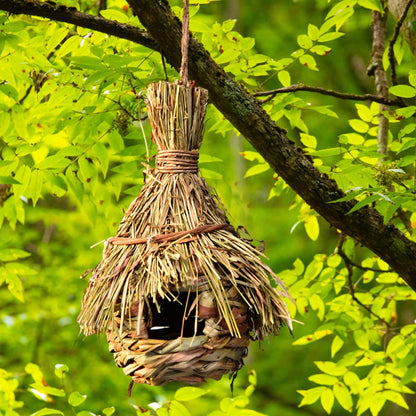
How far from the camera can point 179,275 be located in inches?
55.1

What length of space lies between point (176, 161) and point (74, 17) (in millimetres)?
785

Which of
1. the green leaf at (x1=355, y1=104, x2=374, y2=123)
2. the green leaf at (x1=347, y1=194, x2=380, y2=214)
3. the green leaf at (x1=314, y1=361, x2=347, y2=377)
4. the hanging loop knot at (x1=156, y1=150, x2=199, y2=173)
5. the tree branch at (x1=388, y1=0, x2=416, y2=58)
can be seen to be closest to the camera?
the hanging loop knot at (x1=156, y1=150, x2=199, y2=173)

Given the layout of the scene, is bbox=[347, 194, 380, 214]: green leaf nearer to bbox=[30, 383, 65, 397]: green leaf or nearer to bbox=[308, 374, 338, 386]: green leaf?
bbox=[308, 374, 338, 386]: green leaf

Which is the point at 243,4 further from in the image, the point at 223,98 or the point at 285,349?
the point at 223,98

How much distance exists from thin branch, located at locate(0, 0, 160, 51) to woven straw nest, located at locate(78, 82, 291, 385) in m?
0.59

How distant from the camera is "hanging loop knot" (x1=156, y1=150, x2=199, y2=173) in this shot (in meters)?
1.51

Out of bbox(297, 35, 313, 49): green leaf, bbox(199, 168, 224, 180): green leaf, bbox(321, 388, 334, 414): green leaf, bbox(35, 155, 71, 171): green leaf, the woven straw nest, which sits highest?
bbox(297, 35, 313, 49): green leaf

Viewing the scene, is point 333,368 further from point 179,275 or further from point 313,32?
point 179,275

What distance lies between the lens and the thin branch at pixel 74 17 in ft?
6.52

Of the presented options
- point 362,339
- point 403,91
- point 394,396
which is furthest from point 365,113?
point 394,396

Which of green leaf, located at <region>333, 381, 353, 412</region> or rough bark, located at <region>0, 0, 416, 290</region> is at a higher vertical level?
rough bark, located at <region>0, 0, 416, 290</region>

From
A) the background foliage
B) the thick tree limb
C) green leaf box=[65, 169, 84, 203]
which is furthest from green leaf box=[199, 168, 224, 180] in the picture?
green leaf box=[65, 169, 84, 203]

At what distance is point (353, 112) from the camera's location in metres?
7.89

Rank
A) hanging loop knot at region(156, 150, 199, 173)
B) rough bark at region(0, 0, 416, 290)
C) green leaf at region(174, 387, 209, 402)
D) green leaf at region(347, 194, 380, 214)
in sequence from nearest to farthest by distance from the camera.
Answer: hanging loop knot at region(156, 150, 199, 173)
green leaf at region(347, 194, 380, 214)
rough bark at region(0, 0, 416, 290)
green leaf at region(174, 387, 209, 402)
